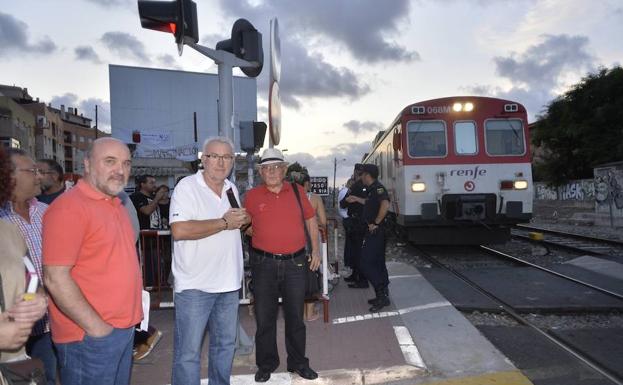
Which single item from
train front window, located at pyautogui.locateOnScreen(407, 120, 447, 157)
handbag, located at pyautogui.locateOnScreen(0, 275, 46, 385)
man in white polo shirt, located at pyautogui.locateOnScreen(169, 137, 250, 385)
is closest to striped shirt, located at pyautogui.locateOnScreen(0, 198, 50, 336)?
man in white polo shirt, located at pyautogui.locateOnScreen(169, 137, 250, 385)

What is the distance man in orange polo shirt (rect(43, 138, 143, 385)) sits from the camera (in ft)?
7.57

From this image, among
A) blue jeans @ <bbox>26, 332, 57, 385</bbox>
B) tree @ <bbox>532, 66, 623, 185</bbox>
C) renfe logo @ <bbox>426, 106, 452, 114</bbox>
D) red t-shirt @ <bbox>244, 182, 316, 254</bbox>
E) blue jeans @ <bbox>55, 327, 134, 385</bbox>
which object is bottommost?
blue jeans @ <bbox>26, 332, 57, 385</bbox>

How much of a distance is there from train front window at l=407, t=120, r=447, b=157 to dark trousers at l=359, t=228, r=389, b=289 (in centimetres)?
476

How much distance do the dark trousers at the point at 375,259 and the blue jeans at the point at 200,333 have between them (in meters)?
3.01

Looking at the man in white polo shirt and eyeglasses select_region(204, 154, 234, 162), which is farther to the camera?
eyeglasses select_region(204, 154, 234, 162)

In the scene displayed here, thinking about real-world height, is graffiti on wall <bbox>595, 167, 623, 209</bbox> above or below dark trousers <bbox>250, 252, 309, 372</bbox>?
above

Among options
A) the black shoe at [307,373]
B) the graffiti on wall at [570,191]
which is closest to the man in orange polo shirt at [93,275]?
the black shoe at [307,373]

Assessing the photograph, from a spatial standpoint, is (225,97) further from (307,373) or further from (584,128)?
(584,128)

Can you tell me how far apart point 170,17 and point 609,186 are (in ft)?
67.4

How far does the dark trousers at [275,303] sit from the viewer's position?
13.2 ft

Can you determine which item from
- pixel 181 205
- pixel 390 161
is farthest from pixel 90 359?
pixel 390 161

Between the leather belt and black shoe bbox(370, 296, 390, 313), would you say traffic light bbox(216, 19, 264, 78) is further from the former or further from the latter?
black shoe bbox(370, 296, 390, 313)

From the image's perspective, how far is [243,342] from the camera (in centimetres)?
458

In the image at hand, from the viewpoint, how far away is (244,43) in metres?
4.82
